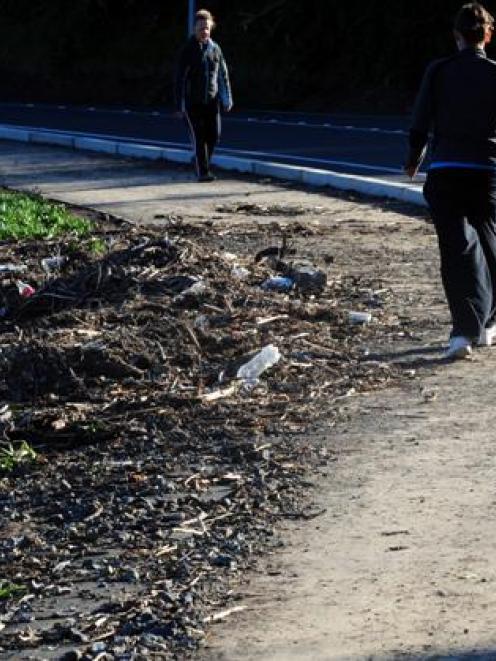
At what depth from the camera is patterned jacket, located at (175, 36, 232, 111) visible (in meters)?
18.5

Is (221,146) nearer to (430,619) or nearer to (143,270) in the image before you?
(143,270)


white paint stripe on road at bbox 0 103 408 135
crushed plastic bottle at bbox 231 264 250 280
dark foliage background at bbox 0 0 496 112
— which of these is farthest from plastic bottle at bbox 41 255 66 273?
dark foliage background at bbox 0 0 496 112

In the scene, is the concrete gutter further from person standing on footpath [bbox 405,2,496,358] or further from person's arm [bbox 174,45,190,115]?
person standing on footpath [bbox 405,2,496,358]

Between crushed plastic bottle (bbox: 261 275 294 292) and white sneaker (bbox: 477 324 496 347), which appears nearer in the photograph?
white sneaker (bbox: 477 324 496 347)

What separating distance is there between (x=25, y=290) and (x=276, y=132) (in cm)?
1799

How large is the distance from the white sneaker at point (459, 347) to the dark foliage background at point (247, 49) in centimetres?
2897

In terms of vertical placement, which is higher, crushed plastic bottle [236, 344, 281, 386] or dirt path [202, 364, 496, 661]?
dirt path [202, 364, 496, 661]

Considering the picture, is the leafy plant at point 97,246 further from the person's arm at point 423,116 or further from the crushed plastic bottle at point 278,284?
the person's arm at point 423,116

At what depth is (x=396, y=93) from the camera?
38.9m

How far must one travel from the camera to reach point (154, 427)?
768 cm

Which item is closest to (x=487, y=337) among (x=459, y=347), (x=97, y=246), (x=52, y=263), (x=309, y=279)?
(x=459, y=347)

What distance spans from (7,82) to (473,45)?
41.7 metres

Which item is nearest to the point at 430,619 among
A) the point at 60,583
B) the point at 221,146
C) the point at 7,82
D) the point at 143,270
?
the point at 60,583

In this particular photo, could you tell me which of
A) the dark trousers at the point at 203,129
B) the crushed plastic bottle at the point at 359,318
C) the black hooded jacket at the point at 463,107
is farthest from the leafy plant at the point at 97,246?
the dark trousers at the point at 203,129
